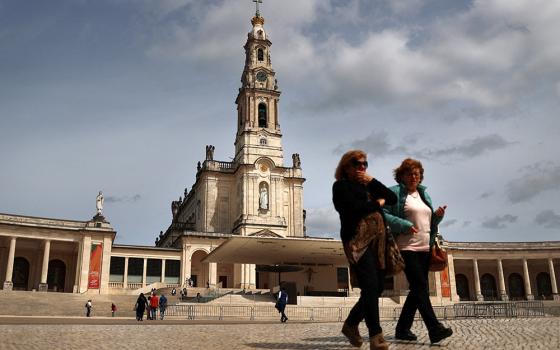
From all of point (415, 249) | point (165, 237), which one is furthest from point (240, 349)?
point (165, 237)

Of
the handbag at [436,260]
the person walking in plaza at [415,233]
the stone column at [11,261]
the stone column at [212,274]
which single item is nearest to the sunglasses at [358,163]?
the person walking in plaza at [415,233]

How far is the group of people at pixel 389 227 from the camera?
6887 millimetres

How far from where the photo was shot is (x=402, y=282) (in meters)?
58.7

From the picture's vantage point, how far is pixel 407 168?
821 cm

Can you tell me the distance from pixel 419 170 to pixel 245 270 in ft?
170

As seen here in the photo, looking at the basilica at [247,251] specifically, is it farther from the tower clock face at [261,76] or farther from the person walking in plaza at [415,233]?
the person walking in plaza at [415,233]

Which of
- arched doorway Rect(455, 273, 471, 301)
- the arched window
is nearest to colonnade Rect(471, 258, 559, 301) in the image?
arched doorway Rect(455, 273, 471, 301)

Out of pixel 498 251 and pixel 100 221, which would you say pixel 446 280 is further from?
pixel 100 221

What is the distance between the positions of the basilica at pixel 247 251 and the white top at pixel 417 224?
34936mm

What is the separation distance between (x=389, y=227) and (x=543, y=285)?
228 feet

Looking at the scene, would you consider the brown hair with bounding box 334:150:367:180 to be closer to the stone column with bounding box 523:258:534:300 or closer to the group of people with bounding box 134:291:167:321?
the group of people with bounding box 134:291:167:321

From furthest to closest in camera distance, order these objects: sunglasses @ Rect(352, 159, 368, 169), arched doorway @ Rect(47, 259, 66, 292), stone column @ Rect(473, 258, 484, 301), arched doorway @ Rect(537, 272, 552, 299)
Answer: arched doorway @ Rect(537, 272, 552, 299) → stone column @ Rect(473, 258, 484, 301) → arched doorway @ Rect(47, 259, 66, 292) → sunglasses @ Rect(352, 159, 368, 169)

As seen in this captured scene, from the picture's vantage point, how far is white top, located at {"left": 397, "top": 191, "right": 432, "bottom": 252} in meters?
7.79

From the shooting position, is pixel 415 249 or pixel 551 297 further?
pixel 551 297
